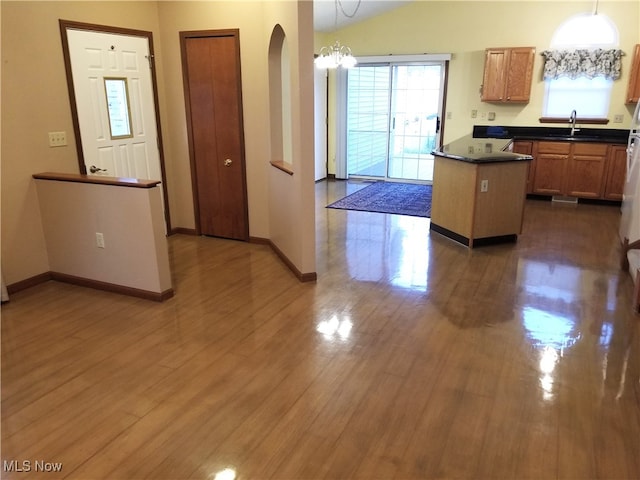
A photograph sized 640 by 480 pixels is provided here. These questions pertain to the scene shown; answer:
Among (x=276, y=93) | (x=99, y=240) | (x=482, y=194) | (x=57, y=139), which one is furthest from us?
(x=482, y=194)

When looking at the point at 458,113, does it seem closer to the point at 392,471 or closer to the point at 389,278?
the point at 389,278

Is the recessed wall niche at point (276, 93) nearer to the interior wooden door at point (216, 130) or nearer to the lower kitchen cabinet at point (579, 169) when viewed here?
the interior wooden door at point (216, 130)

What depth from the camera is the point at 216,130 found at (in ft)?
Result: 15.6

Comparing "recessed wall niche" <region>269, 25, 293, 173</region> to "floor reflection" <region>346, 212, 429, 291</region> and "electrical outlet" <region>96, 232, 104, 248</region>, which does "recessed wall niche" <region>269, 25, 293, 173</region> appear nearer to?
"floor reflection" <region>346, 212, 429, 291</region>

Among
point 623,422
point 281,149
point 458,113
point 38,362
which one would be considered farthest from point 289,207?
point 458,113

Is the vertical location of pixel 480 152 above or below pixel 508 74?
below

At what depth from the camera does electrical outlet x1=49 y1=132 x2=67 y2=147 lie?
3774 millimetres

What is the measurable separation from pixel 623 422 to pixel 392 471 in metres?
1.14

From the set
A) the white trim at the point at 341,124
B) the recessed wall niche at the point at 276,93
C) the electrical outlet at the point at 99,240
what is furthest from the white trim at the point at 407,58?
the electrical outlet at the point at 99,240

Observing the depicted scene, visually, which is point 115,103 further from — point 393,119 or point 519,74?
point 519,74

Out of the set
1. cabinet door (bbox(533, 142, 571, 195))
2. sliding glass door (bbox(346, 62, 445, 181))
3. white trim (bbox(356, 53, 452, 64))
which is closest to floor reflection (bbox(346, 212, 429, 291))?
cabinet door (bbox(533, 142, 571, 195))

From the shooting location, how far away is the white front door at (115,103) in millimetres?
3973

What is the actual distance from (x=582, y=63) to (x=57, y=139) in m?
6.57

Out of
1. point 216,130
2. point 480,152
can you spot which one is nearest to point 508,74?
point 480,152
